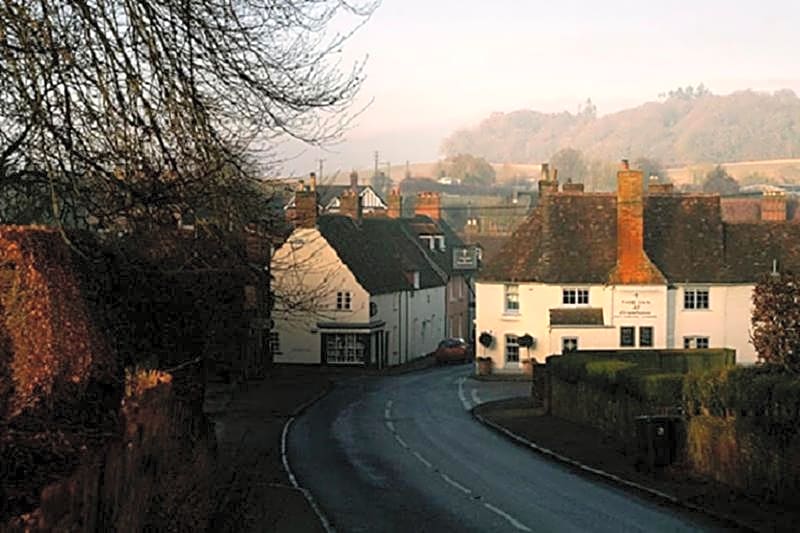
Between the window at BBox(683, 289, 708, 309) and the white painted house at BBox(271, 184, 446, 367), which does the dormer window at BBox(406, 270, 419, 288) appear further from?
the window at BBox(683, 289, 708, 309)

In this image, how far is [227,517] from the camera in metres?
13.0

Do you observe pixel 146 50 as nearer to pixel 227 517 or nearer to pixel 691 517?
pixel 227 517

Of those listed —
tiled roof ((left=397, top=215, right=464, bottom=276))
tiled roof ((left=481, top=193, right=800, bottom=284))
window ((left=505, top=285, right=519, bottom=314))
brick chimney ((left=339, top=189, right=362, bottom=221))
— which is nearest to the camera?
tiled roof ((left=481, top=193, right=800, bottom=284))

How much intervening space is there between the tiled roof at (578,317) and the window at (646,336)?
1.99m

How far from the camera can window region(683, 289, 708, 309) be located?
204ft

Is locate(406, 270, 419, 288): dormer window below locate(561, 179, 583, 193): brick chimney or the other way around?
below

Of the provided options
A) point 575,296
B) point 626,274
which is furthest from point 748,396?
point 575,296

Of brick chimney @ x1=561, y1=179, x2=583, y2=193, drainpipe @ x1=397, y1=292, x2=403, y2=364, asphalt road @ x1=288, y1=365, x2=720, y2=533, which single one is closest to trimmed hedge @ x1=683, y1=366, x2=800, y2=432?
asphalt road @ x1=288, y1=365, x2=720, y2=533

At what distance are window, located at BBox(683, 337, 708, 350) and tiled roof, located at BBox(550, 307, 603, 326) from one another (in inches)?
162

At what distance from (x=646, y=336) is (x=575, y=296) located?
13.1 ft

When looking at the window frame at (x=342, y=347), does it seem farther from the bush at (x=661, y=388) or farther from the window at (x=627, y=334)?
the bush at (x=661, y=388)

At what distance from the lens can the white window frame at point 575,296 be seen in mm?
63031

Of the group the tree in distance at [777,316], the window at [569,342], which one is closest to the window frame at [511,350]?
the window at [569,342]

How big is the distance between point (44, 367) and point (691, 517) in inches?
489
